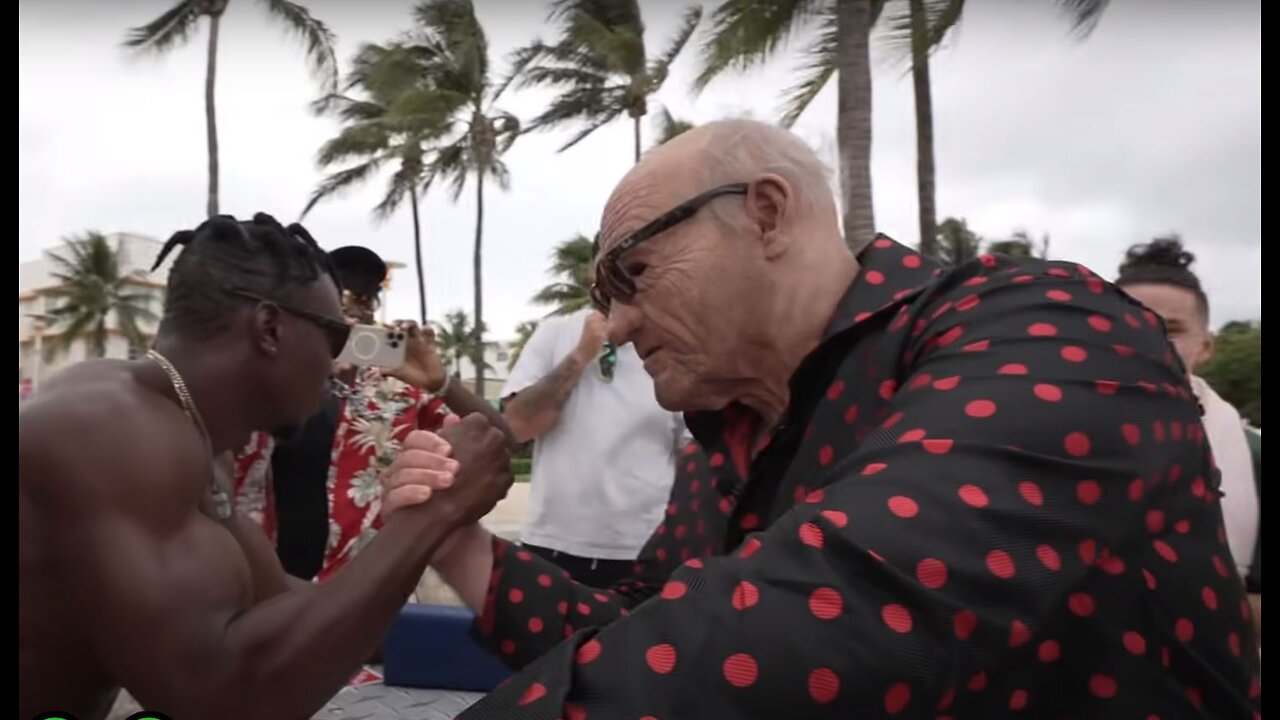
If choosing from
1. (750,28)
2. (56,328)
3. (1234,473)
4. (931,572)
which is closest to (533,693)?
(931,572)

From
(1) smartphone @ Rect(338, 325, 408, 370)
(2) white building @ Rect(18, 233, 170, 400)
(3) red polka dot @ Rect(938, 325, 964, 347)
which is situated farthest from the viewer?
(2) white building @ Rect(18, 233, 170, 400)

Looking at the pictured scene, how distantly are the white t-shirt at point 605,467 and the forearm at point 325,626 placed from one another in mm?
2326

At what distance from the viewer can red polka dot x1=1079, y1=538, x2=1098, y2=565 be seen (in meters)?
0.92

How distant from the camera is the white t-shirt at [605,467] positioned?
3.93m

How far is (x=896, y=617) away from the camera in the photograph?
832mm

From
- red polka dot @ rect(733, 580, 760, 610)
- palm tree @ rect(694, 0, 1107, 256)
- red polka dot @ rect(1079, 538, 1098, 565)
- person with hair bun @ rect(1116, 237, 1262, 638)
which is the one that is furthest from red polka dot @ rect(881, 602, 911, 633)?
palm tree @ rect(694, 0, 1107, 256)

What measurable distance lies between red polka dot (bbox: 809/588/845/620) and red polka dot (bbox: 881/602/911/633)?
0.04 m

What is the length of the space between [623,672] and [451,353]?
5059 cm

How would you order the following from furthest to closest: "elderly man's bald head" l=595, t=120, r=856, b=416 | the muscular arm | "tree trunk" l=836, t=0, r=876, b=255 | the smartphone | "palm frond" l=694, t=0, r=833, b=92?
"palm frond" l=694, t=0, r=833, b=92 → "tree trunk" l=836, t=0, r=876, b=255 → the smartphone → "elderly man's bald head" l=595, t=120, r=856, b=416 → the muscular arm

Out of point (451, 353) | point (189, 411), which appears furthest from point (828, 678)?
point (451, 353)

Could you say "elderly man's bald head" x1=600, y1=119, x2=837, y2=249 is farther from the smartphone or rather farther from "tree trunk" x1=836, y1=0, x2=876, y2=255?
"tree trunk" x1=836, y1=0, x2=876, y2=255

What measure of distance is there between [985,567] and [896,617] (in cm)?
10

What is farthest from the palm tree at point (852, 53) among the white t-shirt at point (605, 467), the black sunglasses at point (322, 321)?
the black sunglasses at point (322, 321)

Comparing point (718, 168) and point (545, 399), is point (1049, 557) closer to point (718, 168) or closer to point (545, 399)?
point (718, 168)
